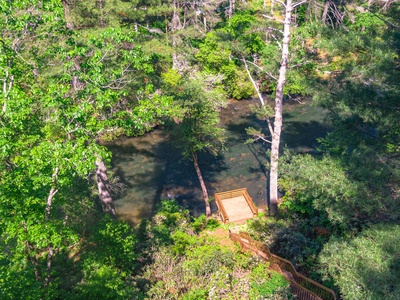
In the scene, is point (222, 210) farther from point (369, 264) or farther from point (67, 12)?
point (67, 12)

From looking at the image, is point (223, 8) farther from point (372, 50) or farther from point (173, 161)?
point (372, 50)

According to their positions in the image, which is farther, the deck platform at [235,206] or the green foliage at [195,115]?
the deck platform at [235,206]

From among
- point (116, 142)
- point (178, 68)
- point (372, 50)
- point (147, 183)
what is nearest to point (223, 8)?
point (178, 68)

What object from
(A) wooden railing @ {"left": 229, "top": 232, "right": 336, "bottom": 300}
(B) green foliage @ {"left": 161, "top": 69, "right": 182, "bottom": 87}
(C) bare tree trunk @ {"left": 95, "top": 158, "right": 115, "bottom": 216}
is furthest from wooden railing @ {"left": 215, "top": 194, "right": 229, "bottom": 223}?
(B) green foliage @ {"left": 161, "top": 69, "right": 182, "bottom": 87}

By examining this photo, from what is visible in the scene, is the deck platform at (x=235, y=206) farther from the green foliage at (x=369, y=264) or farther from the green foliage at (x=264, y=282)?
the green foliage at (x=369, y=264)

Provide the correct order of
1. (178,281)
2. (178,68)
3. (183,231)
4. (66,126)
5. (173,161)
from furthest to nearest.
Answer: (178,68) → (173,161) → (183,231) → (178,281) → (66,126)

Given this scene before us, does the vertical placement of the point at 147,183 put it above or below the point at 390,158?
below

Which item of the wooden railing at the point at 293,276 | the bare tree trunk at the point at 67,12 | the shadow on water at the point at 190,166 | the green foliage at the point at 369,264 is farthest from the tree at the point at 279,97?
the bare tree trunk at the point at 67,12

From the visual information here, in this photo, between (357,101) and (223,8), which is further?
(223,8)
